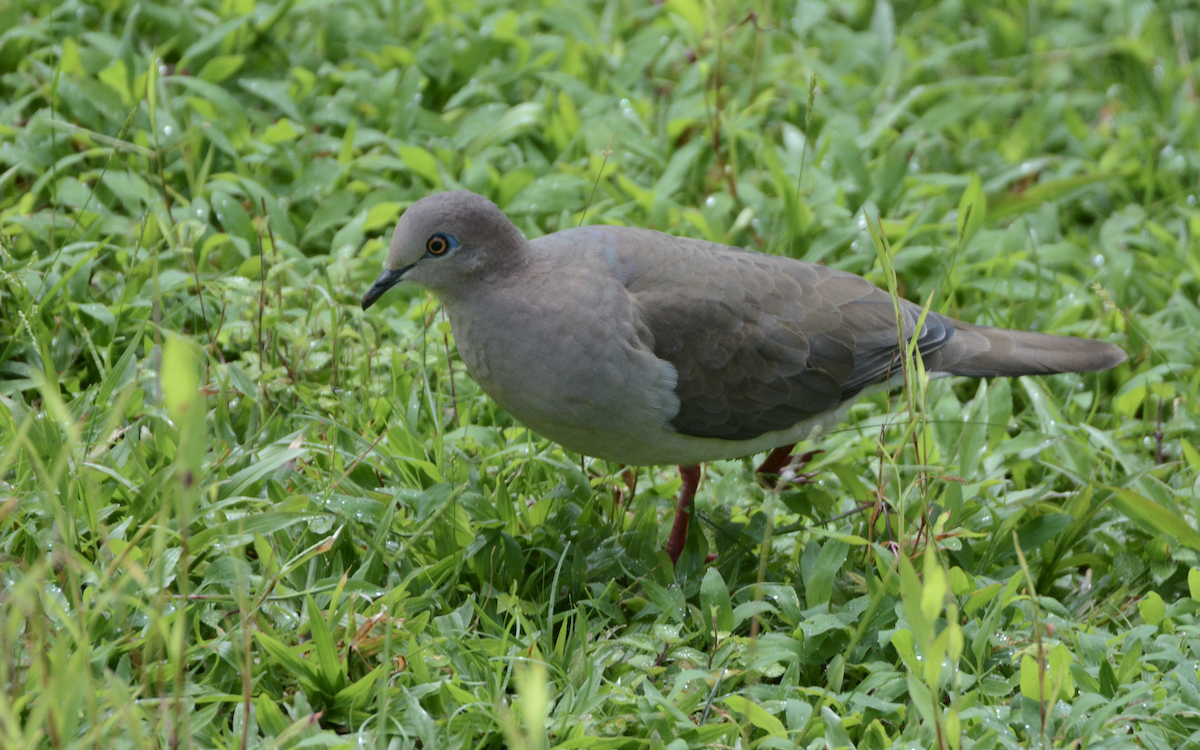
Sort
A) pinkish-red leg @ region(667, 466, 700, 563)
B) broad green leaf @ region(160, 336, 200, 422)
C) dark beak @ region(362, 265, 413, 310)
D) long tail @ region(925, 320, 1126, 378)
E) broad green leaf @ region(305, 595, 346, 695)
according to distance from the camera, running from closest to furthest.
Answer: broad green leaf @ region(160, 336, 200, 422), broad green leaf @ region(305, 595, 346, 695), dark beak @ region(362, 265, 413, 310), pinkish-red leg @ region(667, 466, 700, 563), long tail @ region(925, 320, 1126, 378)

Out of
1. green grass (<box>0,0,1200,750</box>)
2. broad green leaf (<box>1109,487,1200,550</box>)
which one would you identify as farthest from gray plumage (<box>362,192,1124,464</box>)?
broad green leaf (<box>1109,487,1200,550</box>)

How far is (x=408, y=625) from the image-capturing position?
3.12m

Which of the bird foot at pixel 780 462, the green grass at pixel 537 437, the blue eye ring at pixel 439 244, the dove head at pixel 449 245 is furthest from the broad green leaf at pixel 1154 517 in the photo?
the blue eye ring at pixel 439 244

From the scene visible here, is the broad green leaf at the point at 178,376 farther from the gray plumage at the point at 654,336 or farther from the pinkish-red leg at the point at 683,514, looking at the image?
the pinkish-red leg at the point at 683,514

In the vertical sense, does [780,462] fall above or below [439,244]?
below

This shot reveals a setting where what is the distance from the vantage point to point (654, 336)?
142 inches

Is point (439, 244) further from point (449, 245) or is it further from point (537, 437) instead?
point (537, 437)

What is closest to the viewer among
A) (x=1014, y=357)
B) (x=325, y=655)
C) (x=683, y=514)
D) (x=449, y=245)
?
(x=325, y=655)

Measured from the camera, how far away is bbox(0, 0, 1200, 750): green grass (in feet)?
9.59

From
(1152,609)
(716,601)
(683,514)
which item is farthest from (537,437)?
(1152,609)

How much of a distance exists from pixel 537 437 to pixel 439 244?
967mm

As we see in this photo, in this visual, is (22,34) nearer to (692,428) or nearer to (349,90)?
(349,90)

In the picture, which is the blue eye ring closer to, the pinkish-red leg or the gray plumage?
the gray plumage

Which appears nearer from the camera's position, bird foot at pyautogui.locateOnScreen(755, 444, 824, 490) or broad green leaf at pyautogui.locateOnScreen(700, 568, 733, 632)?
broad green leaf at pyautogui.locateOnScreen(700, 568, 733, 632)
